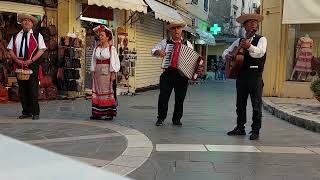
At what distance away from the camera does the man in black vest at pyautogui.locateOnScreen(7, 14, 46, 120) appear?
809cm

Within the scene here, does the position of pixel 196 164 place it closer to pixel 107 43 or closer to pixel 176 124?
pixel 176 124

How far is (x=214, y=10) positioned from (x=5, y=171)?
134 feet

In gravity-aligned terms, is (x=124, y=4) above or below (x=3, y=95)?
above

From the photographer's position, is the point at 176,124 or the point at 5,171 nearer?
the point at 5,171

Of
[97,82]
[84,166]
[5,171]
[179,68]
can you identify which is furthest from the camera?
[97,82]

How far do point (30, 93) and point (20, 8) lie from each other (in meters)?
3.92

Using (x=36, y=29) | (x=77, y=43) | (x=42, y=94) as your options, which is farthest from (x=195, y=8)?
(x=36, y=29)

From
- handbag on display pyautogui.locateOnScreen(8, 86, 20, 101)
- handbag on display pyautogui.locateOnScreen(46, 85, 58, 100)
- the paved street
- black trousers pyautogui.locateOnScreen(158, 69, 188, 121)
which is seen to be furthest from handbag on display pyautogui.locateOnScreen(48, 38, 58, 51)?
black trousers pyautogui.locateOnScreen(158, 69, 188, 121)

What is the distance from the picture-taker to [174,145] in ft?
21.0

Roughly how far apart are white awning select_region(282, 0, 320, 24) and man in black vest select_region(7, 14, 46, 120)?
23.5 feet

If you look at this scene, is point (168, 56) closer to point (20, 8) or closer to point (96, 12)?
point (20, 8)

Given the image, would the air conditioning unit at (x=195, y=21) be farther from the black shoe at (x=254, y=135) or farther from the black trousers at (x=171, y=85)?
the black shoe at (x=254, y=135)

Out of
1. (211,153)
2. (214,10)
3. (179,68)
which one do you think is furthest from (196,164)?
(214,10)

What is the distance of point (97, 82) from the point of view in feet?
27.8
